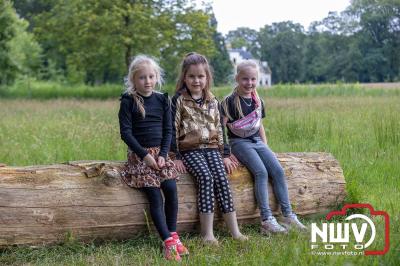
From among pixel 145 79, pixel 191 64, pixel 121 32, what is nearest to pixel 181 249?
pixel 145 79

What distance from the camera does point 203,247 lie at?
14.3 ft

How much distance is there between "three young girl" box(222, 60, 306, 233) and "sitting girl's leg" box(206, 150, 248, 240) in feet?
1.17

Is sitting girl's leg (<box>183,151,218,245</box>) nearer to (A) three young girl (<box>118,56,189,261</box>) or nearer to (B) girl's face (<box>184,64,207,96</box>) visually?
(A) three young girl (<box>118,56,189,261</box>)

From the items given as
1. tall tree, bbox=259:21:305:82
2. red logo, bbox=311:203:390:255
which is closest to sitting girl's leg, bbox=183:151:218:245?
red logo, bbox=311:203:390:255

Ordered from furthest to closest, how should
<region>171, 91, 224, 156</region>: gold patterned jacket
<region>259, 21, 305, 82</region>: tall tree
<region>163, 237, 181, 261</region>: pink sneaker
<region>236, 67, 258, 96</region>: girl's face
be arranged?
<region>259, 21, 305, 82</region>: tall tree
<region>236, 67, 258, 96</region>: girl's face
<region>171, 91, 224, 156</region>: gold patterned jacket
<region>163, 237, 181, 261</region>: pink sneaker

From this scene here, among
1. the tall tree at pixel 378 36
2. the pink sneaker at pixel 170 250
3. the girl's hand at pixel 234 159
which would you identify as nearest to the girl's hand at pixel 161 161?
the pink sneaker at pixel 170 250

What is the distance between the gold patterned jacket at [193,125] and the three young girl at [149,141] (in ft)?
0.75

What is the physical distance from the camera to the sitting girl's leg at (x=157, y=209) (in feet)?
14.1

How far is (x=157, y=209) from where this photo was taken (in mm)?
4355

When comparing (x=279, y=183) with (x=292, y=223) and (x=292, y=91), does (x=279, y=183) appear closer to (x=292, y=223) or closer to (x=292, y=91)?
(x=292, y=223)

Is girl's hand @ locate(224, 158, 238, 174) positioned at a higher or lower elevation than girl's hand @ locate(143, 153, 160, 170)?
lower

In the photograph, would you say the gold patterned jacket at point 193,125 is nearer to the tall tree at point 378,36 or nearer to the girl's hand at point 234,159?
the girl's hand at point 234,159

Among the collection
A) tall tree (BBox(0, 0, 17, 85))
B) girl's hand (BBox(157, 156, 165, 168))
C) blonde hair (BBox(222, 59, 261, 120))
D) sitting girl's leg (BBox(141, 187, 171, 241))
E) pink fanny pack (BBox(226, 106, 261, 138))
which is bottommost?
sitting girl's leg (BBox(141, 187, 171, 241))

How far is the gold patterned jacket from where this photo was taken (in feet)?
15.7
